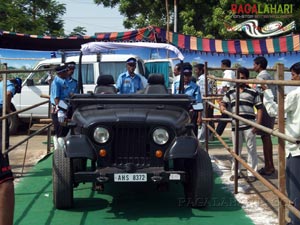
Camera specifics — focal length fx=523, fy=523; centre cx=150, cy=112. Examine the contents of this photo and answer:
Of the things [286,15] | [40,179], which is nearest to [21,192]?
[40,179]

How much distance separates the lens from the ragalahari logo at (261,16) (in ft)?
71.8

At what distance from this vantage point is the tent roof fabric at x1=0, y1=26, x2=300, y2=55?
1744 cm

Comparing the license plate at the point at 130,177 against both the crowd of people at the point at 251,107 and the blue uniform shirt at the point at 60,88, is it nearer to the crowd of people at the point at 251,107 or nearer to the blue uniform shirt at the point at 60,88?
the crowd of people at the point at 251,107

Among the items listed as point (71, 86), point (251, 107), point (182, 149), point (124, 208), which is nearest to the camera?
point (182, 149)

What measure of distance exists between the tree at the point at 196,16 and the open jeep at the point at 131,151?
16.1 meters

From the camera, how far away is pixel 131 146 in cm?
567

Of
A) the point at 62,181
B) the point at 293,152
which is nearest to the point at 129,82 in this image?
the point at 62,181

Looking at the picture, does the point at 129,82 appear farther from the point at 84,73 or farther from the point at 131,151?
the point at 84,73

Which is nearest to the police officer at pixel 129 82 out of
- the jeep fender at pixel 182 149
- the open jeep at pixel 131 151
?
the open jeep at pixel 131 151

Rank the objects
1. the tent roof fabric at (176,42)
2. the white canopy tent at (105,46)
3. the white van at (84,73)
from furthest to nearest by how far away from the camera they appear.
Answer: the tent roof fabric at (176,42) → the white canopy tent at (105,46) → the white van at (84,73)

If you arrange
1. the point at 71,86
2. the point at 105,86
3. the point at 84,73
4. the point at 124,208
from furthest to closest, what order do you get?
the point at 84,73, the point at 71,86, the point at 105,86, the point at 124,208

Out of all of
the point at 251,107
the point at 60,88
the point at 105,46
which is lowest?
the point at 251,107

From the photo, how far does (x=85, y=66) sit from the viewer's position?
39.9ft

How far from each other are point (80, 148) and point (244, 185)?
2748 mm
